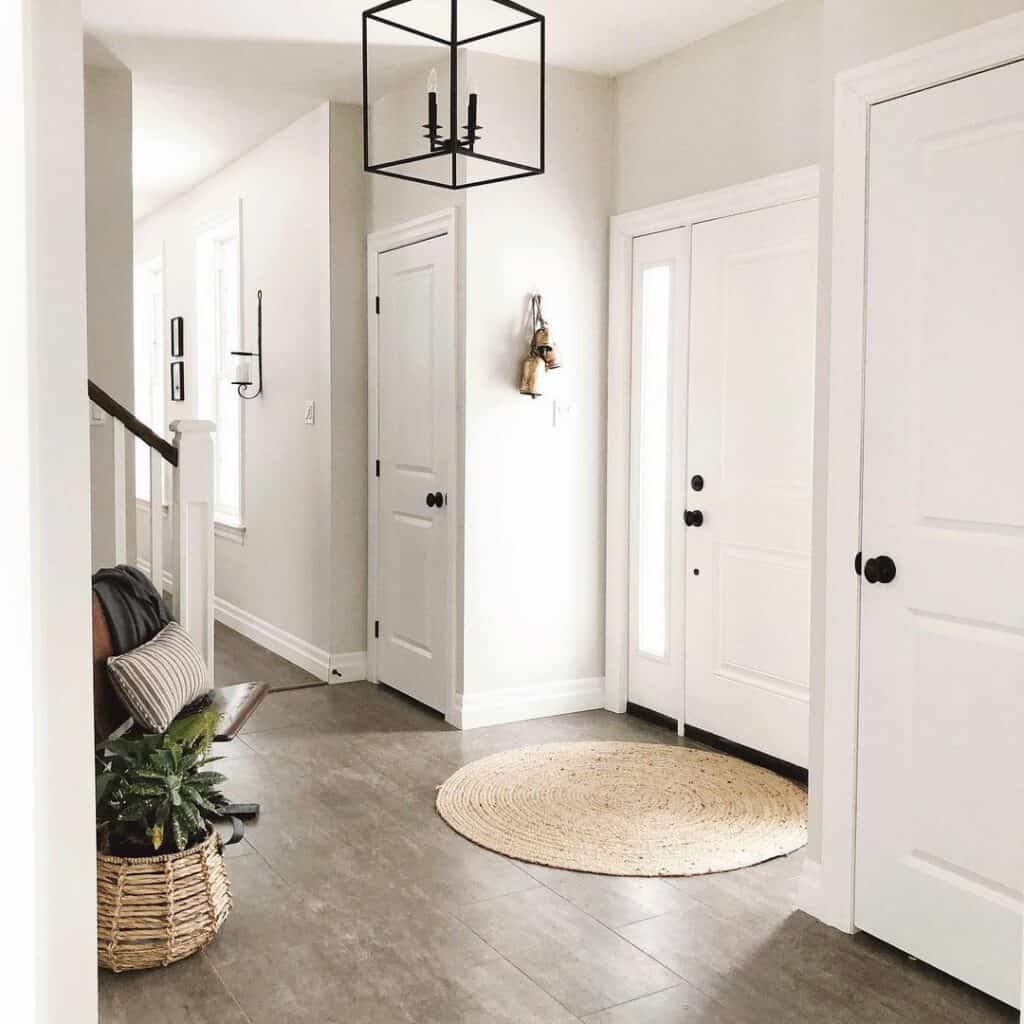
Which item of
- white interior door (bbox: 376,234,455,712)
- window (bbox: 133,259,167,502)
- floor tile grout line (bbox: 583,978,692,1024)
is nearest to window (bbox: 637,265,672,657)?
white interior door (bbox: 376,234,455,712)

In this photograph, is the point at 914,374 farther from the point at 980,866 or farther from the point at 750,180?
the point at 750,180

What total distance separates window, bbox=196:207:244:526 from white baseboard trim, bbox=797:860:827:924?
424 cm

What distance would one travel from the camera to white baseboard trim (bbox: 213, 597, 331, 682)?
5.19m

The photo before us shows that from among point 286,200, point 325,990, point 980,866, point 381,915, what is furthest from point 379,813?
point 286,200

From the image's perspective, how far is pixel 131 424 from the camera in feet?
12.3

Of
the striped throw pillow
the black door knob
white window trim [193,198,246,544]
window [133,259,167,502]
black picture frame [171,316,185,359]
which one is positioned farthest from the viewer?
window [133,259,167,502]

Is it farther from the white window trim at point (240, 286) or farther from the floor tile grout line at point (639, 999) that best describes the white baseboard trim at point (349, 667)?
the floor tile grout line at point (639, 999)

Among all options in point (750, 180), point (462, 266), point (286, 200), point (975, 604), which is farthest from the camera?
point (286, 200)

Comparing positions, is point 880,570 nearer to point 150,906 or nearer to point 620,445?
point 150,906

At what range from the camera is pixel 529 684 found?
4.52 m

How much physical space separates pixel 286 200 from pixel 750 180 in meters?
2.56

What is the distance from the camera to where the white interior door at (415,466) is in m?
4.45

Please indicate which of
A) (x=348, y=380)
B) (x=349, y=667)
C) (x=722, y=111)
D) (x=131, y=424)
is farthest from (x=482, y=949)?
(x=348, y=380)

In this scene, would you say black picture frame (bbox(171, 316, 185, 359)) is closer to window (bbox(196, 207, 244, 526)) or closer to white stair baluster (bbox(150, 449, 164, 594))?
window (bbox(196, 207, 244, 526))
